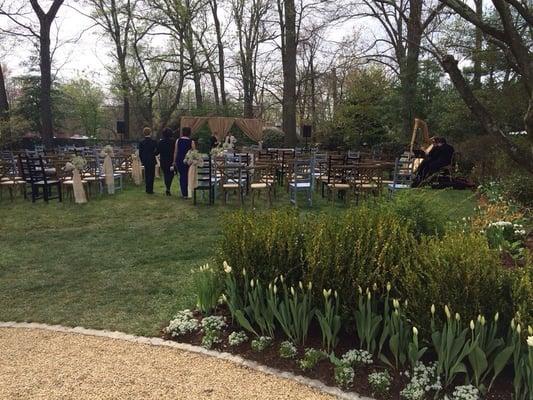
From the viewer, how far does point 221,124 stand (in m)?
23.1

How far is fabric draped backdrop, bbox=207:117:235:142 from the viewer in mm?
22969

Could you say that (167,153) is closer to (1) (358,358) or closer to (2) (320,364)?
(2) (320,364)

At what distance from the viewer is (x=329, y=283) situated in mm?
3064

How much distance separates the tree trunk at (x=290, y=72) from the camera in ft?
65.2

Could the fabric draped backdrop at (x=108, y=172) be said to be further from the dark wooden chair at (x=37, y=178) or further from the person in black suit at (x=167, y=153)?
the person in black suit at (x=167, y=153)

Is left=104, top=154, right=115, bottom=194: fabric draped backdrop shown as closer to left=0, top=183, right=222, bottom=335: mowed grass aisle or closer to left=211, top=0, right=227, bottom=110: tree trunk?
left=0, top=183, right=222, bottom=335: mowed grass aisle

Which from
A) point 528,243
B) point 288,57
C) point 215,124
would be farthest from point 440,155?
point 215,124

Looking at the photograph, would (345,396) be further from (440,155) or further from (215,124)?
(215,124)

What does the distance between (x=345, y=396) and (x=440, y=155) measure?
9039 millimetres

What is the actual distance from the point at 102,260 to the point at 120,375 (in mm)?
2982

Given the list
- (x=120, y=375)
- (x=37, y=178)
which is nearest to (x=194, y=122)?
(x=37, y=178)

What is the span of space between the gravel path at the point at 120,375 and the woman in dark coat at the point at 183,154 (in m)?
6.98

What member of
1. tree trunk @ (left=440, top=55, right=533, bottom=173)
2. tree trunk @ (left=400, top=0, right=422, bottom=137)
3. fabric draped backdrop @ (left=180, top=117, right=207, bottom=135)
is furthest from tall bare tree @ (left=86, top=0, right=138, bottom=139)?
tree trunk @ (left=440, top=55, right=533, bottom=173)

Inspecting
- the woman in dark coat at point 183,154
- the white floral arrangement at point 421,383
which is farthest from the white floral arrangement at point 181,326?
the woman in dark coat at point 183,154
